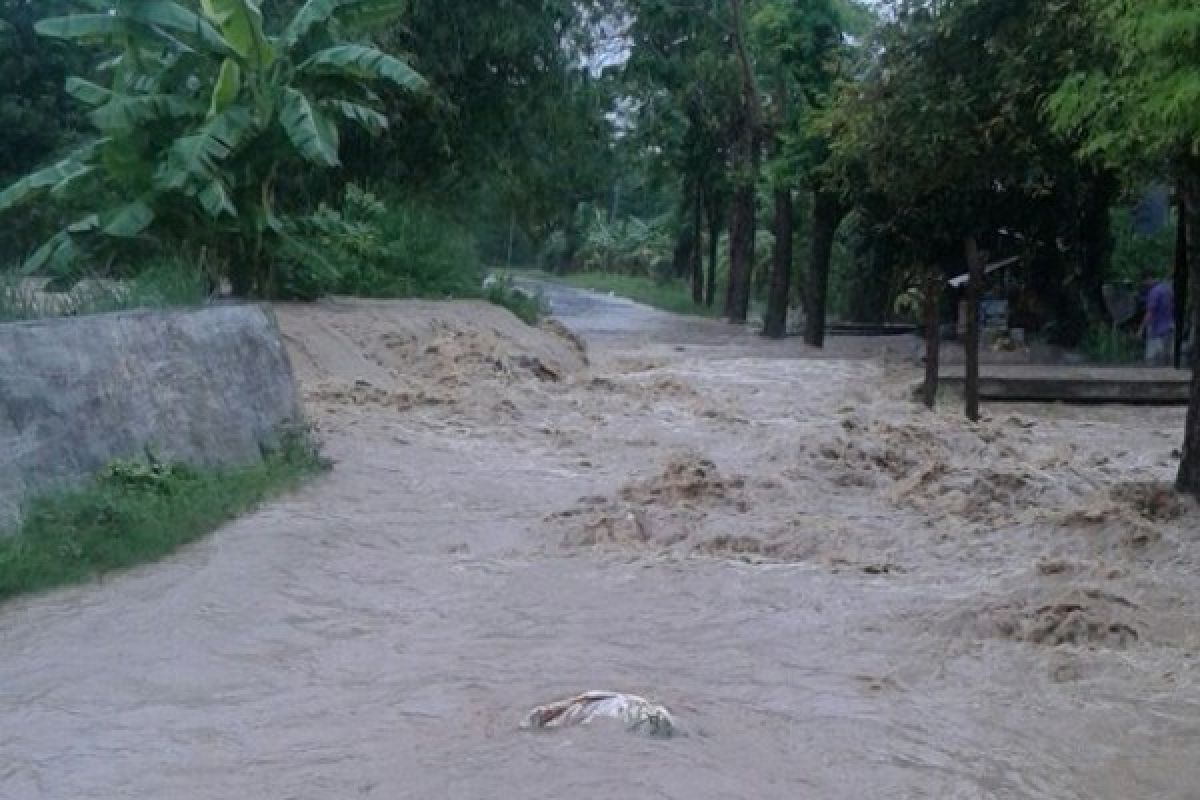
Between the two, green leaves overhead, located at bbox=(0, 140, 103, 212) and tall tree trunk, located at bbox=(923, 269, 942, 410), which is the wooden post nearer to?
tall tree trunk, located at bbox=(923, 269, 942, 410)

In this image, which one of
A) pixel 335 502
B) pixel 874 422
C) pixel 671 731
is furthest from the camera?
pixel 874 422

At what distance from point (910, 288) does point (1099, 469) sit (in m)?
22.0

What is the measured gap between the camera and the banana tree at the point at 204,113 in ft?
55.8

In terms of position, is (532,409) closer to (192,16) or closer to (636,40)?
(192,16)

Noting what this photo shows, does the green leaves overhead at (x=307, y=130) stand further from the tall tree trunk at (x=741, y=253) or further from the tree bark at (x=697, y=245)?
the tree bark at (x=697, y=245)

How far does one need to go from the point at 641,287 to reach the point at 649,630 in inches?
2323

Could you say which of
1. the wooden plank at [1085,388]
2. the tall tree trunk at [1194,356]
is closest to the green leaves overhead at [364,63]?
the wooden plank at [1085,388]

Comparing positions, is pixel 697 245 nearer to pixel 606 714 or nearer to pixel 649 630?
pixel 649 630

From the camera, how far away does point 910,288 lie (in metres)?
36.7

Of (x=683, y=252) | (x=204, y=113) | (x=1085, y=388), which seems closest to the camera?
(x=204, y=113)

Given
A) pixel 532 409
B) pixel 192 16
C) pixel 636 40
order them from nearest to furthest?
pixel 192 16 → pixel 532 409 → pixel 636 40

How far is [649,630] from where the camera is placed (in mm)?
9031

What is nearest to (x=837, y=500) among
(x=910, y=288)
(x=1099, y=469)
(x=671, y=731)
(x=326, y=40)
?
(x=1099, y=469)

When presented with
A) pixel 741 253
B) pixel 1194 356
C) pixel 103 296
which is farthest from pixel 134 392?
pixel 741 253
